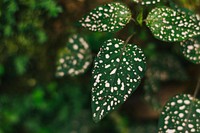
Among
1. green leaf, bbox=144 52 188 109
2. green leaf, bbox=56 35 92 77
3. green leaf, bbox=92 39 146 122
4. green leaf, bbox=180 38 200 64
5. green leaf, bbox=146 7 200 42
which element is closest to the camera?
green leaf, bbox=92 39 146 122

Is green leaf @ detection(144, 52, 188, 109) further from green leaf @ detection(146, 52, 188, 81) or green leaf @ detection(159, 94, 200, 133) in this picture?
green leaf @ detection(159, 94, 200, 133)

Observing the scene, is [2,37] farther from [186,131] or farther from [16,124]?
[186,131]

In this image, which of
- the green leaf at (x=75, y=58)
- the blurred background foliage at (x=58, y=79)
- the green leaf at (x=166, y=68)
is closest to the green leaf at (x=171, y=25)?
the blurred background foliage at (x=58, y=79)

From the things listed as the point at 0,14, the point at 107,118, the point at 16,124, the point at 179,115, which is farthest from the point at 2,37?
the point at 179,115

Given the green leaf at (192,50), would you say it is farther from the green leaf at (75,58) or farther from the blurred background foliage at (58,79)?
the green leaf at (75,58)

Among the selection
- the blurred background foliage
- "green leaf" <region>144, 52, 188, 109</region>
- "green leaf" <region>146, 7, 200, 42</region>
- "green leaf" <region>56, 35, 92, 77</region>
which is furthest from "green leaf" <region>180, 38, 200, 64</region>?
"green leaf" <region>56, 35, 92, 77</region>

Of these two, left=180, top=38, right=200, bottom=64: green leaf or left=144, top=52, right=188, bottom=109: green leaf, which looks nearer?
left=180, top=38, right=200, bottom=64: green leaf

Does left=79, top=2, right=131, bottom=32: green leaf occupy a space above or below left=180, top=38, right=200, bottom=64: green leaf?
above
